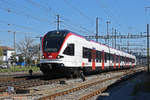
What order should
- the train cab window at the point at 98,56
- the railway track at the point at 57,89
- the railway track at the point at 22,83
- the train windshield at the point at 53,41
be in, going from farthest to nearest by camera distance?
A: the train cab window at the point at 98,56, the train windshield at the point at 53,41, the railway track at the point at 22,83, the railway track at the point at 57,89

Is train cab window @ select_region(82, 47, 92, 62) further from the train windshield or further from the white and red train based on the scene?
the train windshield

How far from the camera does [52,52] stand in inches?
735

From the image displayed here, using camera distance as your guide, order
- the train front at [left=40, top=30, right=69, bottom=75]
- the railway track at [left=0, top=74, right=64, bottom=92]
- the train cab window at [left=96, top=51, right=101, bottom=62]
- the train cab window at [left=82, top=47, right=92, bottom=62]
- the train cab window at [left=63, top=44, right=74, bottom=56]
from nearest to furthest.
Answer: the railway track at [left=0, top=74, right=64, bottom=92], the train front at [left=40, top=30, right=69, bottom=75], the train cab window at [left=63, top=44, right=74, bottom=56], the train cab window at [left=82, top=47, right=92, bottom=62], the train cab window at [left=96, top=51, right=101, bottom=62]

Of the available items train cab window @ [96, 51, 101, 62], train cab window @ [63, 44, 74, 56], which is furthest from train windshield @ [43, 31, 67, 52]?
train cab window @ [96, 51, 101, 62]

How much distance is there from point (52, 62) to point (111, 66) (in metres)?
16.9

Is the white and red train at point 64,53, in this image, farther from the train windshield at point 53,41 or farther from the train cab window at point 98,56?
the train cab window at point 98,56

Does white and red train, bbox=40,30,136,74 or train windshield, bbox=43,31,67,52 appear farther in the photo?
train windshield, bbox=43,31,67,52

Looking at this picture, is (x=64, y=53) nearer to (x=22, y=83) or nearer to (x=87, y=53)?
(x=22, y=83)

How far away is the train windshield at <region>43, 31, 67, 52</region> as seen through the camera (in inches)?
739

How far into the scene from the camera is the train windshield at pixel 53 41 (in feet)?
61.6

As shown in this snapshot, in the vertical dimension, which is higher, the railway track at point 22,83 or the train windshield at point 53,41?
the train windshield at point 53,41

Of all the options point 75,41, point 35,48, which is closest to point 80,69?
point 75,41

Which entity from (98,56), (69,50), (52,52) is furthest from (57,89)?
(98,56)

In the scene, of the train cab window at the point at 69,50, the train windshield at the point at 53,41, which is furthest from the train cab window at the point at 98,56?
the train windshield at the point at 53,41
